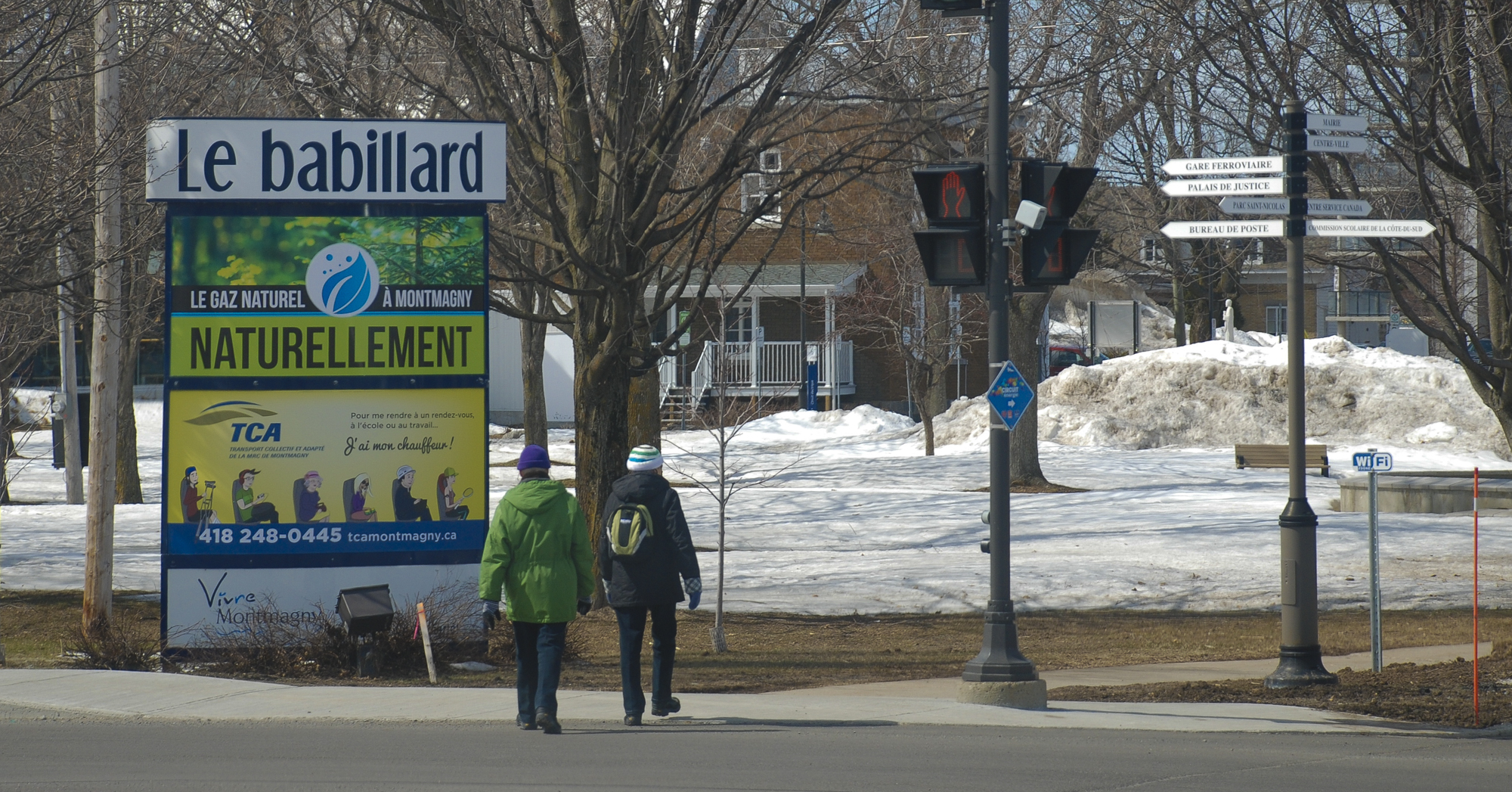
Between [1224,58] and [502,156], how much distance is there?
6470mm

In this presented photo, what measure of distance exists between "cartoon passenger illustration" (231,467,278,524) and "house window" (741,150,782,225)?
4.91 m

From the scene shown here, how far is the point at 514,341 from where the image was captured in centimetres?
4372

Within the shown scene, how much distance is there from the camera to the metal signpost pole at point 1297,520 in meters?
10.1

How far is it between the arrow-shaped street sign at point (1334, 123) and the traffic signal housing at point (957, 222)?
2503 mm

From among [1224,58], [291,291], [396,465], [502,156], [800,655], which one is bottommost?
[800,655]

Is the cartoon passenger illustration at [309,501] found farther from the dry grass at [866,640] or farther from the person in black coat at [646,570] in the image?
the person in black coat at [646,570]

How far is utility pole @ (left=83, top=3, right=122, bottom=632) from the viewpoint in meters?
12.3

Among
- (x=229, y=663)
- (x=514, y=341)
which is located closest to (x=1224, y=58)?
(x=229, y=663)

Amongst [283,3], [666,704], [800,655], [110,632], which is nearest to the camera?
[666,704]

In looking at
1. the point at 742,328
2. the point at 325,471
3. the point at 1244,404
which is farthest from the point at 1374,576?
the point at 742,328

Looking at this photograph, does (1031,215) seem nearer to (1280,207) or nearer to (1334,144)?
(1280,207)

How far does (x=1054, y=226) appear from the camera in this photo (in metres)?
9.71

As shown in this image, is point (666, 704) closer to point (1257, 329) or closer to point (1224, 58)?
point (1224, 58)

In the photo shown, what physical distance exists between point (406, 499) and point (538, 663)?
10.8 feet
